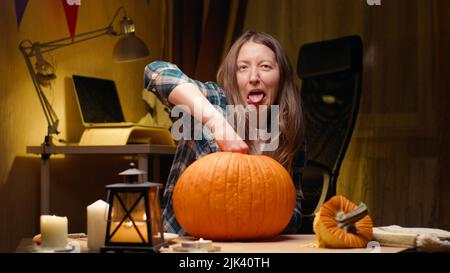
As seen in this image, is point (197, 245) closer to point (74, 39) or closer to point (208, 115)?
Result: point (208, 115)

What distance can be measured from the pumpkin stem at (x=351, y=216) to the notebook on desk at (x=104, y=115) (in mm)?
1880

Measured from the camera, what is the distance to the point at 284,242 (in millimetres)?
1130

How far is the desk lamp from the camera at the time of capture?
2.86m

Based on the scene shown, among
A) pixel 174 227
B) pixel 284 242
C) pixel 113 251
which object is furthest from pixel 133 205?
pixel 174 227

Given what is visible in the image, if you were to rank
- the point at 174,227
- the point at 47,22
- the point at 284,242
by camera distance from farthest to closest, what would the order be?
the point at 47,22 → the point at 174,227 → the point at 284,242

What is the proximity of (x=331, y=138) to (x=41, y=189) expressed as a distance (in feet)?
4.19

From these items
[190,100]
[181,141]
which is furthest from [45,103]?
[190,100]

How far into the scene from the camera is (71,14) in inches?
125

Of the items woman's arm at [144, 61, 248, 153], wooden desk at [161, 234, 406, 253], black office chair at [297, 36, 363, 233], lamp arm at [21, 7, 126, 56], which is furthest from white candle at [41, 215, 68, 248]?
lamp arm at [21, 7, 126, 56]

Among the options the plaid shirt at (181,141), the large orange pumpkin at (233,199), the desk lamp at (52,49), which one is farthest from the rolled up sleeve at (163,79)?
the desk lamp at (52,49)

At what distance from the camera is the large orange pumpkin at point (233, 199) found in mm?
1119

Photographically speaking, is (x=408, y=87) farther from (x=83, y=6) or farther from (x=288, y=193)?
(x=288, y=193)

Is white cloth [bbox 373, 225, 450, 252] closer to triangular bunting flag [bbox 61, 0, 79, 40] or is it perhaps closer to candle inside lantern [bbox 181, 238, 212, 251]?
candle inside lantern [bbox 181, 238, 212, 251]
